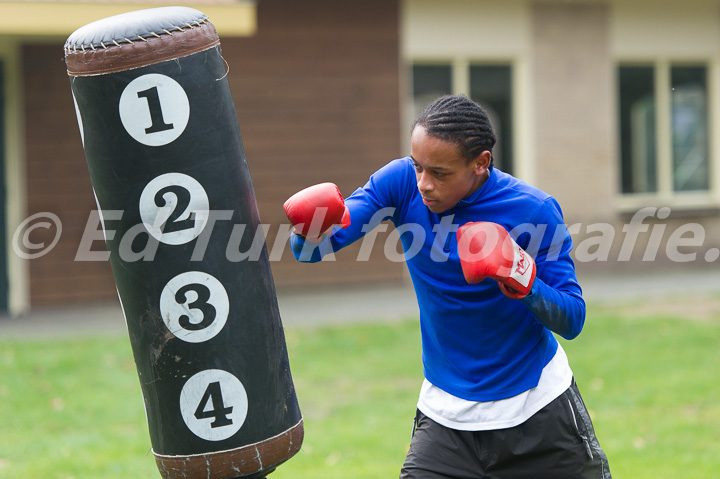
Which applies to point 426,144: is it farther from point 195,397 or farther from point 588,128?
point 588,128

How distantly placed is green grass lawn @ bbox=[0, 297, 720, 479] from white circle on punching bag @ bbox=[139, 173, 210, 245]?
2757 millimetres

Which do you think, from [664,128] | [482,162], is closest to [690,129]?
[664,128]

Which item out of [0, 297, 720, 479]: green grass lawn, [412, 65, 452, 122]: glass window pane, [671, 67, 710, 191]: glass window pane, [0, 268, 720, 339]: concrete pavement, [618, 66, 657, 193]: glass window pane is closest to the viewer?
[0, 297, 720, 479]: green grass lawn

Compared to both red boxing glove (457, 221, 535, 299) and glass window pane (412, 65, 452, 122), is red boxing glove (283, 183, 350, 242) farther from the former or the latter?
glass window pane (412, 65, 452, 122)

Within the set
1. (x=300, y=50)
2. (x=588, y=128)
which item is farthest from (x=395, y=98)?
(x=588, y=128)

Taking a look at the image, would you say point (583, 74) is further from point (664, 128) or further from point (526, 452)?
point (526, 452)

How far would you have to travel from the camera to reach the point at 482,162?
3.06 m

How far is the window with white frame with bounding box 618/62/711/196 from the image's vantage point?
1366cm

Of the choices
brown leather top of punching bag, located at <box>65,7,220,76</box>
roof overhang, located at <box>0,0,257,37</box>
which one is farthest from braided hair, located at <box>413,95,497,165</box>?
roof overhang, located at <box>0,0,257,37</box>

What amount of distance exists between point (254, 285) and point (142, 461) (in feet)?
9.68

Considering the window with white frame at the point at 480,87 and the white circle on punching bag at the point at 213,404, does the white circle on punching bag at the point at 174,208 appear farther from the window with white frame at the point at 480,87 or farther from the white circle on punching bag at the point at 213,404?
the window with white frame at the point at 480,87

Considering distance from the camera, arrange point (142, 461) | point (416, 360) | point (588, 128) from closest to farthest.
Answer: point (142, 461), point (416, 360), point (588, 128)

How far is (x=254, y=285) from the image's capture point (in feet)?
10.3

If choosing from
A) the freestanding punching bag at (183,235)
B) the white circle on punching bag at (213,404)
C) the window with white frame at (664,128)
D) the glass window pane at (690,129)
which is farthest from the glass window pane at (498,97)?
the white circle on punching bag at (213,404)
